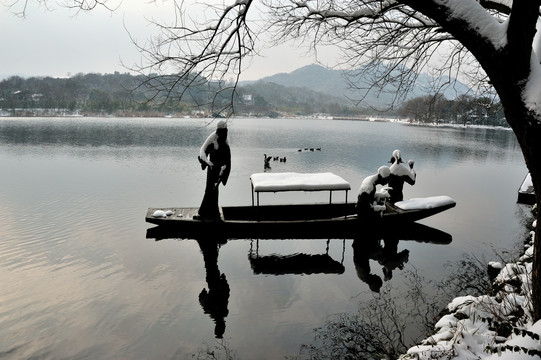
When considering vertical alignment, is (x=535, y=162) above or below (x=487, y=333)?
above

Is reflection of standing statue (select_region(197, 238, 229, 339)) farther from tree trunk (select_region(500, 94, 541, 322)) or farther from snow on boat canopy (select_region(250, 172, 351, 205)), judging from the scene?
tree trunk (select_region(500, 94, 541, 322))

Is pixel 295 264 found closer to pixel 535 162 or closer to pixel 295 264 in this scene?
pixel 295 264

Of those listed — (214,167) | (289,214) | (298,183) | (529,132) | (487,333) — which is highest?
(529,132)

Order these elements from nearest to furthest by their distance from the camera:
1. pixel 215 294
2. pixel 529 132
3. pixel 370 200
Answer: pixel 529 132 → pixel 215 294 → pixel 370 200

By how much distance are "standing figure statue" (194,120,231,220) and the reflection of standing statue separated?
134 cm

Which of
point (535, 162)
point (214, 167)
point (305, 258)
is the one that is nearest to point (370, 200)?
point (305, 258)

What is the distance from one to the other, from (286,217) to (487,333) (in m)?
9.42

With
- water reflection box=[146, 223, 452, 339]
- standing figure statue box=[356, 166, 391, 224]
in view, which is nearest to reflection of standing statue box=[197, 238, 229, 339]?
water reflection box=[146, 223, 452, 339]

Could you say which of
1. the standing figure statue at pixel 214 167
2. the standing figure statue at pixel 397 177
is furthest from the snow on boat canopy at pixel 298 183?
the standing figure statue at pixel 397 177

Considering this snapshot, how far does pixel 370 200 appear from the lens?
1266 centimetres

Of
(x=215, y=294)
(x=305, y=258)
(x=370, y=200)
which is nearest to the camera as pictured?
(x=215, y=294)

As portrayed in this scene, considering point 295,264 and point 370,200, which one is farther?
point 370,200

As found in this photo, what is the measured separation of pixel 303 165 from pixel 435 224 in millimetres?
18269

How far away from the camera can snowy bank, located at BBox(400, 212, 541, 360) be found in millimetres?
4020
